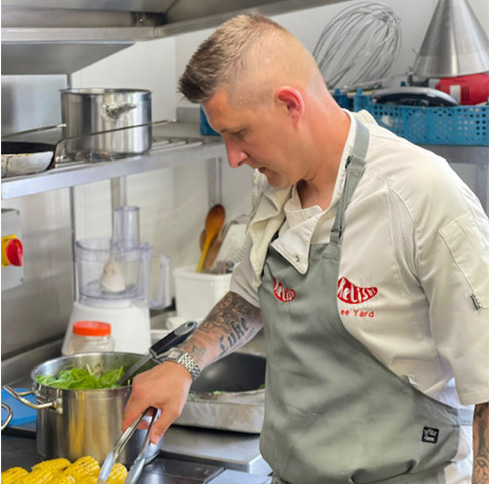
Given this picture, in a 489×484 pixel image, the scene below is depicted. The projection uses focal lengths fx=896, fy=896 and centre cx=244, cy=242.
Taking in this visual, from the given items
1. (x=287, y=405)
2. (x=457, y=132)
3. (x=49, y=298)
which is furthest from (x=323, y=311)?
(x=49, y=298)

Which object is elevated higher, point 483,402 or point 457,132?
point 457,132

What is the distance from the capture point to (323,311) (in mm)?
1262

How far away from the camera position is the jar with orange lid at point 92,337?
191 cm

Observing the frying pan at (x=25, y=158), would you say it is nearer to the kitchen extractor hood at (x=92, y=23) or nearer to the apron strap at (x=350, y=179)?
the kitchen extractor hood at (x=92, y=23)


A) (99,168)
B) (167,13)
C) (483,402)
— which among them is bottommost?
(483,402)

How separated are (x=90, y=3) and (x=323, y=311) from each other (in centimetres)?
90

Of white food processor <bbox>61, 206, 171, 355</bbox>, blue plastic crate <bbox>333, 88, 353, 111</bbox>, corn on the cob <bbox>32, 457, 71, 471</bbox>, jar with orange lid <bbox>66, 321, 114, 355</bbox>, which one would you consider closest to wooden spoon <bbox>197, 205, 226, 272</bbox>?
white food processor <bbox>61, 206, 171, 355</bbox>

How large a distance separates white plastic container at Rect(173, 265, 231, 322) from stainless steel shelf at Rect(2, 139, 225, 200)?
0.40 metres

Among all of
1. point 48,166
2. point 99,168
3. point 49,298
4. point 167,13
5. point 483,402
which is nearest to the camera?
point 483,402

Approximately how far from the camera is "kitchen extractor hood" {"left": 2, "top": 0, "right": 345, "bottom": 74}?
1701 millimetres

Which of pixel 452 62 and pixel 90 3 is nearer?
pixel 90 3

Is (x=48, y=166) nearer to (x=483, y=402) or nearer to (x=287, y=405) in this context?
(x=287, y=405)

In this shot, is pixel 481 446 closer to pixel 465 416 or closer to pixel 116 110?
pixel 465 416

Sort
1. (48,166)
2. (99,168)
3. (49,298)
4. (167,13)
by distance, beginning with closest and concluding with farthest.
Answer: (48,166)
(99,168)
(167,13)
(49,298)
